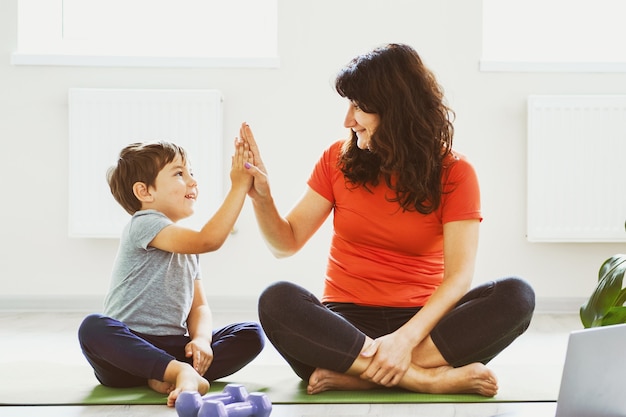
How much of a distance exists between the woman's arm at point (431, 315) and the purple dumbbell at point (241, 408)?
317 mm

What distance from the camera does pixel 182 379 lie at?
174cm

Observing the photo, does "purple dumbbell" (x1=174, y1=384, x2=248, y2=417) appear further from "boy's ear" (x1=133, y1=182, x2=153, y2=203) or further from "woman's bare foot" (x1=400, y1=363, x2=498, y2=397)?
"boy's ear" (x1=133, y1=182, x2=153, y2=203)

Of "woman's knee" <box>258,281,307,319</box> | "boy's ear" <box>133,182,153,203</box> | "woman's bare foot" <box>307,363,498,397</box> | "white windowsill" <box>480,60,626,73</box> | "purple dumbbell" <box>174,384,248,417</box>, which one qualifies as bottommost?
"woman's bare foot" <box>307,363,498,397</box>

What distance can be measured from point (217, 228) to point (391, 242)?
391 millimetres

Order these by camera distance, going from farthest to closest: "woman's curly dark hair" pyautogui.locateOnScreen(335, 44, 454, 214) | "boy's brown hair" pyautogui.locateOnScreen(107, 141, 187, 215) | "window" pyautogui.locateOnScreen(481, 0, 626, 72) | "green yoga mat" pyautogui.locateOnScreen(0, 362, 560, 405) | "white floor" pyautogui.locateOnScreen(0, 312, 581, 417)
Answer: "window" pyautogui.locateOnScreen(481, 0, 626, 72)
"boy's brown hair" pyautogui.locateOnScreen(107, 141, 187, 215)
"woman's curly dark hair" pyautogui.locateOnScreen(335, 44, 454, 214)
"green yoga mat" pyautogui.locateOnScreen(0, 362, 560, 405)
"white floor" pyautogui.locateOnScreen(0, 312, 581, 417)

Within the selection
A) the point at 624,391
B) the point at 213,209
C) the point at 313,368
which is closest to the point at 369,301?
the point at 313,368

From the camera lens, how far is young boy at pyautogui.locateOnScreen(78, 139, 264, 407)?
1819mm

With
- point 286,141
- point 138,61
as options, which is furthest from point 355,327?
point 138,61

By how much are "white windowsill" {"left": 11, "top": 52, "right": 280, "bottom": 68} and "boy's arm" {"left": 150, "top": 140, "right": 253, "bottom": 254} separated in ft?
4.46

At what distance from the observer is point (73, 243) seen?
10.7 feet

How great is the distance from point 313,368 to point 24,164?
1.79 m

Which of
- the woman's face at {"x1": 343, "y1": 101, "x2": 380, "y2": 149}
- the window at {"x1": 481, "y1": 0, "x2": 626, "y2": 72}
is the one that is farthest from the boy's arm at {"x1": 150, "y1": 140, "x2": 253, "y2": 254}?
the window at {"x1": 481, "y1": 0, "x2": 626, "y2": 72}

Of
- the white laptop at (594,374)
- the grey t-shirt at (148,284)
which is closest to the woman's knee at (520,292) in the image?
the white laptop at (594,374)

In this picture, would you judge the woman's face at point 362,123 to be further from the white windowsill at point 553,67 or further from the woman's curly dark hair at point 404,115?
the white windowsill at point 553,67
